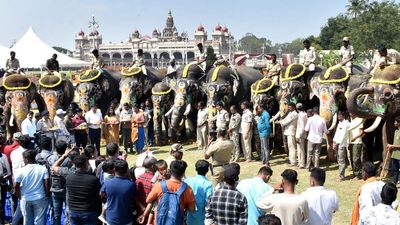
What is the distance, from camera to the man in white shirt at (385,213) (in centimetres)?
516

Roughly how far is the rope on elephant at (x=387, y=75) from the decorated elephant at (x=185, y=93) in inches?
252

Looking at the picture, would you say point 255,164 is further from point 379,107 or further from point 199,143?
point 379,107

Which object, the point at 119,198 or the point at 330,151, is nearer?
the point at 119,198

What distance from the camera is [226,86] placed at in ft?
51.1

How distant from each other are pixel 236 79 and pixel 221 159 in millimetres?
8024

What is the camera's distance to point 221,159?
27.7ft

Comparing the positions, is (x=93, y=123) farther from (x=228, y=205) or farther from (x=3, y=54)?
(x=3, y=54)

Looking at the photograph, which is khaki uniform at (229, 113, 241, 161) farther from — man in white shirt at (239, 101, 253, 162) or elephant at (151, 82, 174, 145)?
elephant at (151, 82, 174, 145)

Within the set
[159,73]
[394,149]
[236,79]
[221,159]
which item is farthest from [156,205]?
[159,73]

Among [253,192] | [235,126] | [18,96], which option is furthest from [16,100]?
[253,192]

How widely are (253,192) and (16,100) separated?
1011 cm

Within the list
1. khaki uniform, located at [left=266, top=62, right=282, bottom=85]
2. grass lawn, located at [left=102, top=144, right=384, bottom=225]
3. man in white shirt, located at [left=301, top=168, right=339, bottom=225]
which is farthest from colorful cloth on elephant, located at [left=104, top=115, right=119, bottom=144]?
man in white shirt, located at [left=301, top=168, right=339, bottom=225]

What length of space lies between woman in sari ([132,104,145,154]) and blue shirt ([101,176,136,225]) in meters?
8.45

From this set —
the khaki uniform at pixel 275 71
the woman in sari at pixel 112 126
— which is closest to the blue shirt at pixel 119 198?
the woman in sari at pixel 112 126
